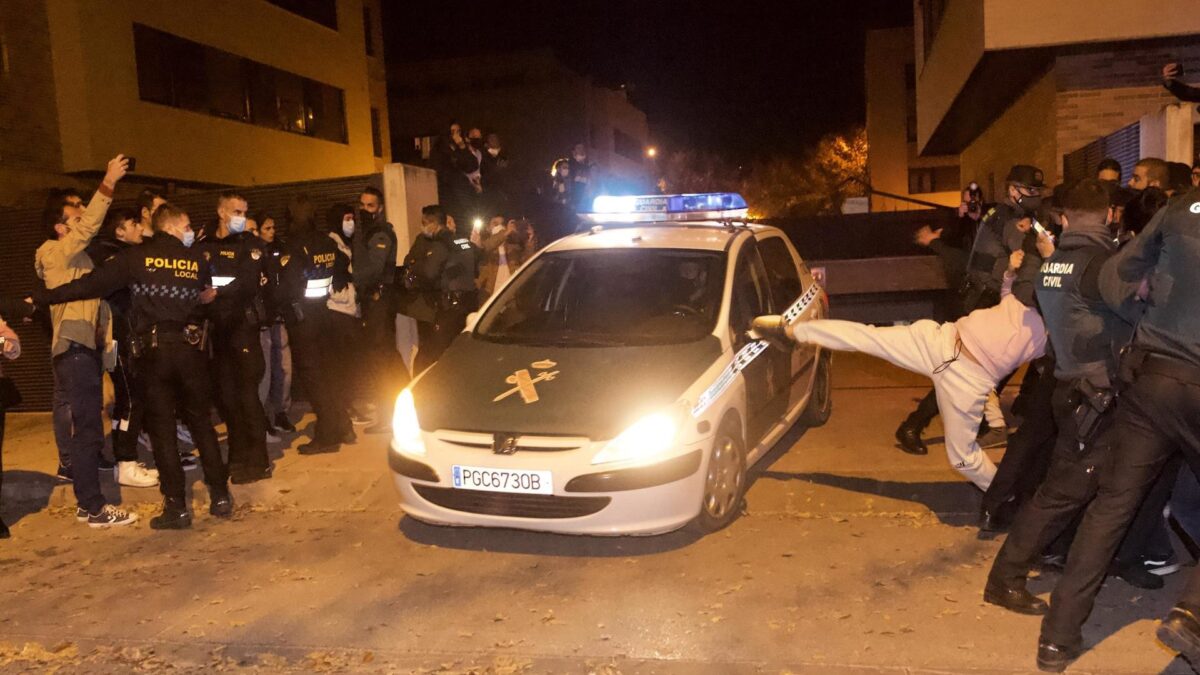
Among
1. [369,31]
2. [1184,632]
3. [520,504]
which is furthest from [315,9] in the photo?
[1184,632]

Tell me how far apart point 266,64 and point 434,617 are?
20.1 metres

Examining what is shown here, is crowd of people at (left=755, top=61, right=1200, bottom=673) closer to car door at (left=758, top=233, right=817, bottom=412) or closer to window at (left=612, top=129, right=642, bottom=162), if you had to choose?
car door at (left=758, top=233, right=817, bottom=412)

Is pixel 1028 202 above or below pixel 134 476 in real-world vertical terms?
above

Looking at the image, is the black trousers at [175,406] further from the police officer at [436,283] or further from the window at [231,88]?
the window at [231,88]

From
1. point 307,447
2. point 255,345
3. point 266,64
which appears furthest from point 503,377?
point 266,64

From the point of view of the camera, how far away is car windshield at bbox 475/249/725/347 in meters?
5.82

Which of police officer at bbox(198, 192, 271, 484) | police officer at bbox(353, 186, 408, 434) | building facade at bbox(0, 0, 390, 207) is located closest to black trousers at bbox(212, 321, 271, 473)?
police officer at bbox(198, 192, 271, 484)

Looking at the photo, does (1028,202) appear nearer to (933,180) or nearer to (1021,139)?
(1021,139)

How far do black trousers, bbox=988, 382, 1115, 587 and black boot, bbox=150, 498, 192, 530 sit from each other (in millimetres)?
4834

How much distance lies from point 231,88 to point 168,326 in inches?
653

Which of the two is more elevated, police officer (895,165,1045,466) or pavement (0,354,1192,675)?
police officer (895,165,1045,466)

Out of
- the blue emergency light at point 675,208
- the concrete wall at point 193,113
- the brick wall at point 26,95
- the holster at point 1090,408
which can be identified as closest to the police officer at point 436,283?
the blue emergency light at point 675,208

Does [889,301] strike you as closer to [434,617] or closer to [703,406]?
[703,406]

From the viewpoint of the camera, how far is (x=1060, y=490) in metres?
3.95
